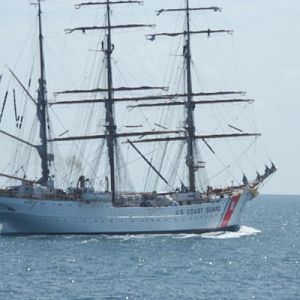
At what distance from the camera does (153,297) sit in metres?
61.6

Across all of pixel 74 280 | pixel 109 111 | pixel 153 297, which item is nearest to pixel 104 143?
pixel 109 111

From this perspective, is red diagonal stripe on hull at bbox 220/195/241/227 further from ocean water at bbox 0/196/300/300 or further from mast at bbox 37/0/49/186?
mast at bbox 37/0/49/186

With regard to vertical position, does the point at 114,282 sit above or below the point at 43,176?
below

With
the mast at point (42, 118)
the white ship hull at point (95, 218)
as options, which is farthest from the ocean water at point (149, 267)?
the mast at point (42, 118)

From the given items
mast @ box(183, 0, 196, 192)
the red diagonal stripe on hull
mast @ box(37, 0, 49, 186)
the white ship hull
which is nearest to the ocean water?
the white ship hull

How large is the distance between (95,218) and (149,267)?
78.5 feet

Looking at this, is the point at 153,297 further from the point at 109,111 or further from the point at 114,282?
the point at 109,111

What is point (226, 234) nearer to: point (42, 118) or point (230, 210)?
point (230, 210)

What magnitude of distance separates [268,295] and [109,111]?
4047 centimetres

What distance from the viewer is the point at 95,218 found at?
97.8 meters

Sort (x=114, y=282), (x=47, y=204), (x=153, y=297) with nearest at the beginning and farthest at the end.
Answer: (x=153, y=297) < (x=114, y=282) < (x=47, y=204)

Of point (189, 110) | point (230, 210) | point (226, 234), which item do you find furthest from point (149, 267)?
point (189, 110)

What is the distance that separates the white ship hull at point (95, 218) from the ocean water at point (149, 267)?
1.16 metres

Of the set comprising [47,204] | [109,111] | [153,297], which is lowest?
[153,297]
